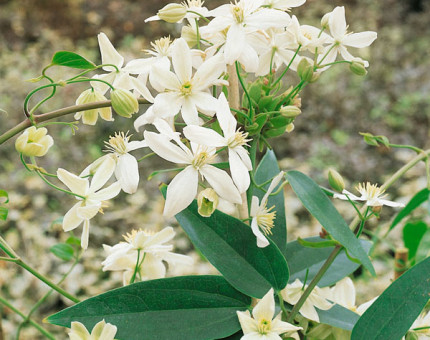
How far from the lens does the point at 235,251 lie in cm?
42

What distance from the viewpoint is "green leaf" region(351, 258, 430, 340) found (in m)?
0.40

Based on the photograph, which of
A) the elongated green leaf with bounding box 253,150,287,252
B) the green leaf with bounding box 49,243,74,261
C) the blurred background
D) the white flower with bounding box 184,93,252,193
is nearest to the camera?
the white flower with bounding box 184,93,252,193

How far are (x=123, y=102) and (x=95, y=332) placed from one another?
5.9 inches

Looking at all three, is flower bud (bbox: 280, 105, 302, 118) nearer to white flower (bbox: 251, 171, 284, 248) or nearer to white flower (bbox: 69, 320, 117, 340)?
white flower (bbox: 251, 171, 284, 248)

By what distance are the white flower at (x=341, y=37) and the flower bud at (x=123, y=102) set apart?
16 centimetres

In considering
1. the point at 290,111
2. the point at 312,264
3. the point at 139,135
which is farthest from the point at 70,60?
the point at 139,135

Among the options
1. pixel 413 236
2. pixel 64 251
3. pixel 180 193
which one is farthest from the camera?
pixel 413 236

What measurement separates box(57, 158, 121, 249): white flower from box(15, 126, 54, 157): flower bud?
2cm

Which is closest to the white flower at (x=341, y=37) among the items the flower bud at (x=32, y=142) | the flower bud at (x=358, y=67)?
the flower bud at (x=358, y=67)

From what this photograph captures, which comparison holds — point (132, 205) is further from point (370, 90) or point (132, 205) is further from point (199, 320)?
point (199, 320)

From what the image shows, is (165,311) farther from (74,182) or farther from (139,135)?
(139,135)

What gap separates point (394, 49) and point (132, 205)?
153cm

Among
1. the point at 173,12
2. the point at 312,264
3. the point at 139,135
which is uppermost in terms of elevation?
the point at 173,12

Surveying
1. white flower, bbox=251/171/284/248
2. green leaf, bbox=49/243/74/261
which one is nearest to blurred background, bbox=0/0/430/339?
green leaf, bbox=49/243/74/261
